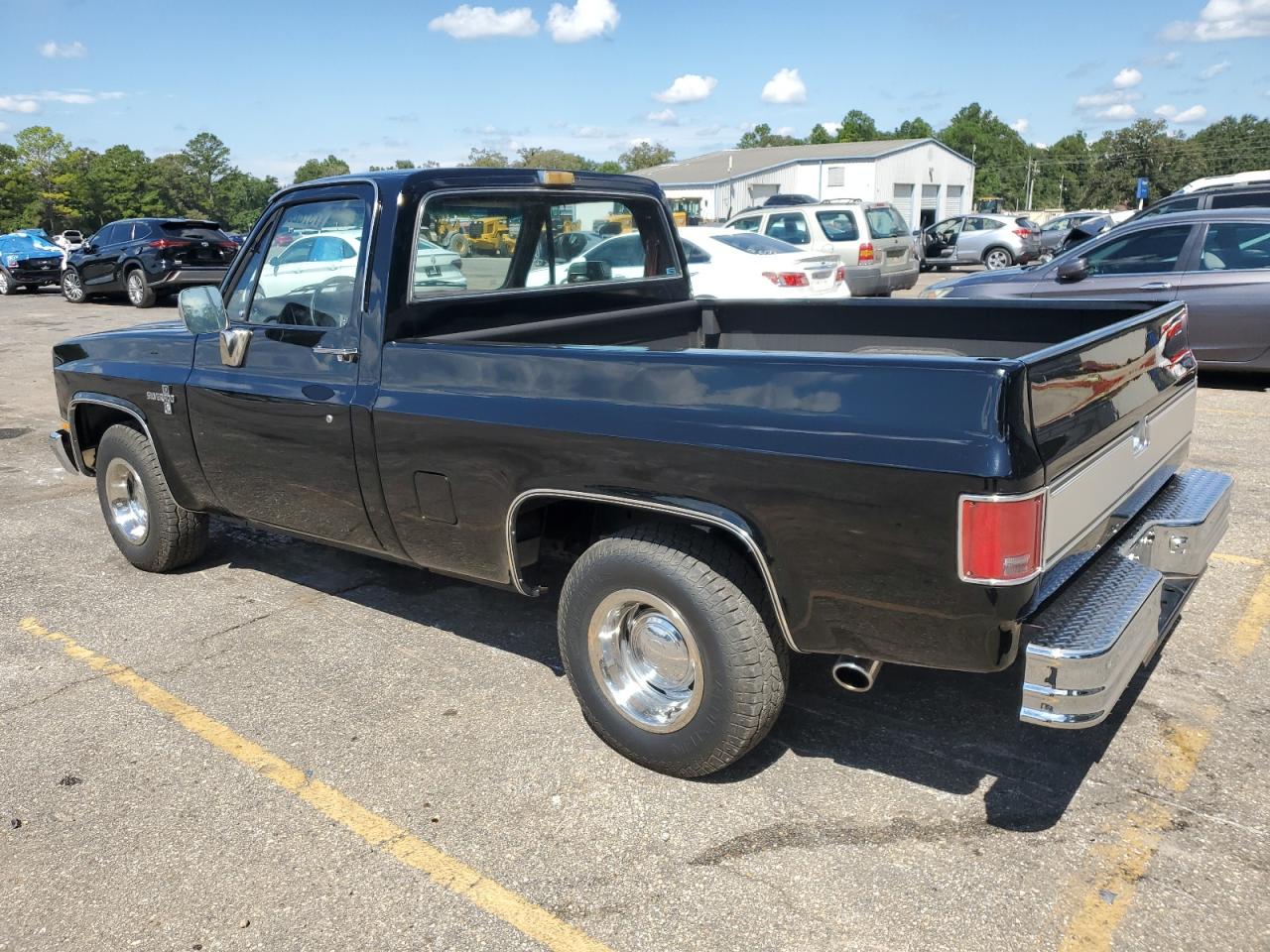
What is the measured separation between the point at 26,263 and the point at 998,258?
24.1 metres

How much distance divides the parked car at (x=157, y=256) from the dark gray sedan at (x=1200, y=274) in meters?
15.0

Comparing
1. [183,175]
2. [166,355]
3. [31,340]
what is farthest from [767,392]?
[183,175]

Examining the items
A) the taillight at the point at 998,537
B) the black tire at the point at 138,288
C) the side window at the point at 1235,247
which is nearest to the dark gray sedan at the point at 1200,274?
the side window at the point at 1235,247

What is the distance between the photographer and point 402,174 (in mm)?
3801

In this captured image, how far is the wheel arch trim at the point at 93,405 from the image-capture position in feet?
15.8

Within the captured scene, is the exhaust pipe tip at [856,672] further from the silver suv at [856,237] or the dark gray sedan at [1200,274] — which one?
the silver suv at [856,237]

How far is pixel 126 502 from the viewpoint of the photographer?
5.34 m

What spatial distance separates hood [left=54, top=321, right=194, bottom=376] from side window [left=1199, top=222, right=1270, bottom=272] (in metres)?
8.32

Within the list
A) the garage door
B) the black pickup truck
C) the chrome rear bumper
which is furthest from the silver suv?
the garage door

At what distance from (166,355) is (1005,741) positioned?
3.89 metres

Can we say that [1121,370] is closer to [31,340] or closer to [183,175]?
[31,340]

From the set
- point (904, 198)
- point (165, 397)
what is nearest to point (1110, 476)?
point (165, 397)

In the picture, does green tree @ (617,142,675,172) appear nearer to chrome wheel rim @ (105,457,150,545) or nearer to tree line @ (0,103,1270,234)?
tree line @ (0,103,1270,234)

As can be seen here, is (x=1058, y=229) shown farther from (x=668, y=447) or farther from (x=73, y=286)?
(x=668, y=447)
